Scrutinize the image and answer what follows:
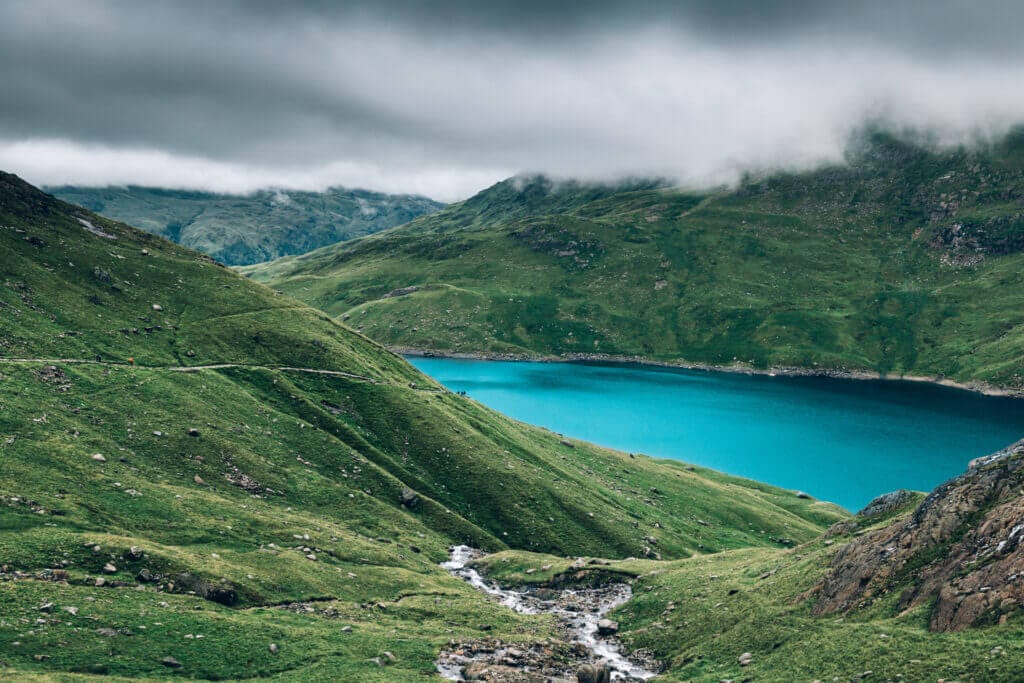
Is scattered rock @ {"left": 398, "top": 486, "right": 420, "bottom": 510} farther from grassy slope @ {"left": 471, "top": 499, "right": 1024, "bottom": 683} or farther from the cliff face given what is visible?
the cliff face

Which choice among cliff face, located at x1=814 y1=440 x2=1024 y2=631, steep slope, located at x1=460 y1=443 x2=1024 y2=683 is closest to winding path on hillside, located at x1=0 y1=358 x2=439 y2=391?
steep slope, located at x1=460 y1=443 x2=1024 y2=683

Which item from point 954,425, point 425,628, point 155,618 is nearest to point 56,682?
point 155,618

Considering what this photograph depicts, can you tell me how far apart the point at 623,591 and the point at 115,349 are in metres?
63.0

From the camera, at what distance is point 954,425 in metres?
189

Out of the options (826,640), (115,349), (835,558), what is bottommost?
(826,640)

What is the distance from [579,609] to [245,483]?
33.5 metres

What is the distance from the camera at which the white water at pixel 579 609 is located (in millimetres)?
38562

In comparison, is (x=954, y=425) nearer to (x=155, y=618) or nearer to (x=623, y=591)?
(x=623, y=591)

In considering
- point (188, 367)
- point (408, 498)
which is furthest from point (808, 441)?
point (188, 367)

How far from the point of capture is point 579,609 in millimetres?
51156

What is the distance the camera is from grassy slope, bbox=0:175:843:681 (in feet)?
114

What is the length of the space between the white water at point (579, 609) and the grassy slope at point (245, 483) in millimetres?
2479

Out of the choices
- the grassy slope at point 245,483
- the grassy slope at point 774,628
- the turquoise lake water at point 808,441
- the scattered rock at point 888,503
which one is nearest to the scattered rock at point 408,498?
the grassy slope at point 245,483

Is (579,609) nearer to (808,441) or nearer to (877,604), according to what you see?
(877,604)
